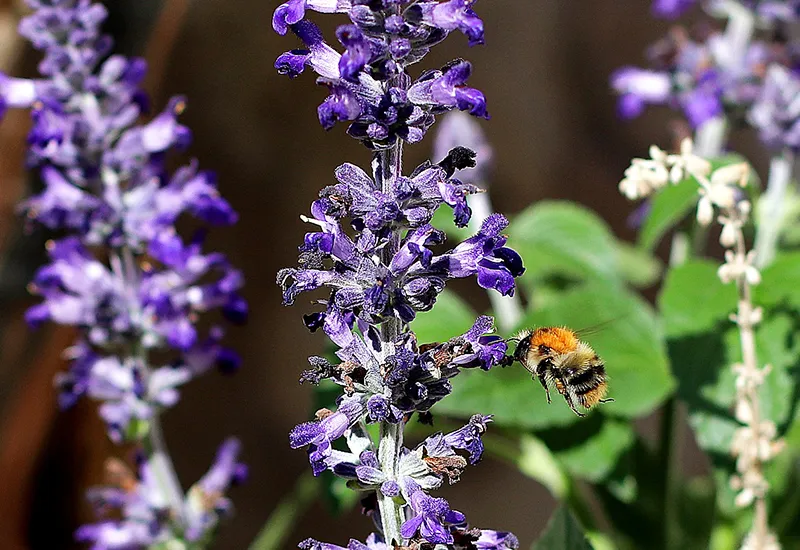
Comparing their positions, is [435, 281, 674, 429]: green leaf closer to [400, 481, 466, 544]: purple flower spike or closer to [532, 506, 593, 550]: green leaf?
[532, 506, 593, 550]: green leaf

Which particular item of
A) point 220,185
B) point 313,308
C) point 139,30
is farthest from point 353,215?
point 220,185

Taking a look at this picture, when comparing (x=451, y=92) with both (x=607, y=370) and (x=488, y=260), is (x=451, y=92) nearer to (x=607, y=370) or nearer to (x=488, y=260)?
(x=488, y=260)

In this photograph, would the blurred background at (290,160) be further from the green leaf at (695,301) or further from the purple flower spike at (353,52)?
the purple flower spike at (353,52)

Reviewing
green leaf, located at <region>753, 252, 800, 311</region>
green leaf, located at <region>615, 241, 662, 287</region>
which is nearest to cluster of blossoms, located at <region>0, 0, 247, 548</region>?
green leaf, located at <region>753, 252, 800, 311</region>

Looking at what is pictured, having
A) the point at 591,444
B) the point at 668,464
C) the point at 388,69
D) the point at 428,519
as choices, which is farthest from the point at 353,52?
the point at 668,464

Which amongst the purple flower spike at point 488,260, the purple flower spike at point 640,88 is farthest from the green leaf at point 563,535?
the purple flower spike at point 640,88
